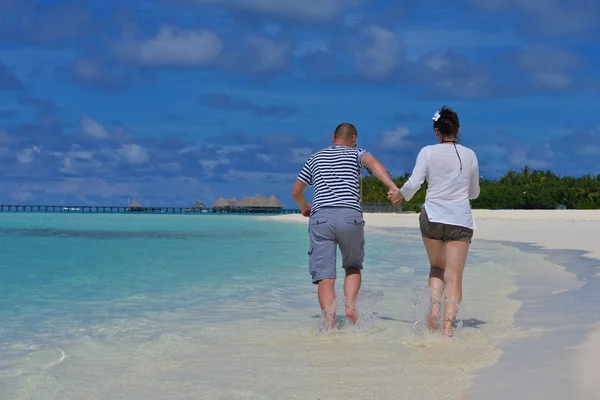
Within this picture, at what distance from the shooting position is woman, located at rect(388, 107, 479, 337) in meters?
5.58

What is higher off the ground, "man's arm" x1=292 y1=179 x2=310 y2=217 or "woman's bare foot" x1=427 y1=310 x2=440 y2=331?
"man's arm" x1=292 y1=179 x2=310 y2=217

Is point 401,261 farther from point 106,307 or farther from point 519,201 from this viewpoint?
point 519,201

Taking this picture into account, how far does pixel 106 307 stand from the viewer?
8695mm

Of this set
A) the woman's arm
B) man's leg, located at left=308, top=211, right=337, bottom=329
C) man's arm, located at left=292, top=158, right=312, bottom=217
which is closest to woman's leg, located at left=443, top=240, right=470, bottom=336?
the woman's arm

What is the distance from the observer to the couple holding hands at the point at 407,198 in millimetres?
5594

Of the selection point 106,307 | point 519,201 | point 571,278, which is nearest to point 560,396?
point 106,307

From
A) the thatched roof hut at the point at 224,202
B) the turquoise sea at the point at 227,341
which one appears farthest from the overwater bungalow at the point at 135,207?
the turquoise sea at the point at 227,341

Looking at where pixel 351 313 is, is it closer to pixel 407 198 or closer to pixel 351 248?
pixel 351 248

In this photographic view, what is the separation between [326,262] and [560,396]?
2.47 meters

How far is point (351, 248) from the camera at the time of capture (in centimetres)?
595

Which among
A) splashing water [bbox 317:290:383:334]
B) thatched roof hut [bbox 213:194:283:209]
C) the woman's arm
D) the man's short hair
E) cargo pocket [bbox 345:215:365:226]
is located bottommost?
splashing water [bbox 317:290:383:334]

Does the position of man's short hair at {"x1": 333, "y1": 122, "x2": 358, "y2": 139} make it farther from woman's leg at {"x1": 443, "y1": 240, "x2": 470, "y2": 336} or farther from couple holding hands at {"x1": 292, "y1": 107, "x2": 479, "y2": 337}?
woman's leg at {"x1": 443, "y1": 240, "x2": 470, "y2": 336}

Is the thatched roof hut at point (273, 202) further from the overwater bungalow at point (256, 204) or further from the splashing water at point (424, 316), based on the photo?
the splashing water at point (424, 316)

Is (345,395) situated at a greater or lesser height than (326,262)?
lesser
